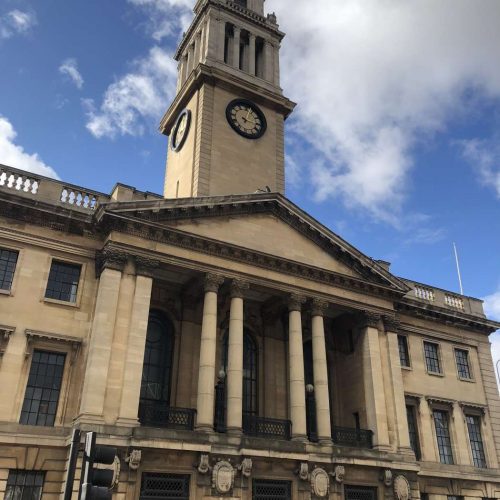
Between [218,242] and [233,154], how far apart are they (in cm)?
1113

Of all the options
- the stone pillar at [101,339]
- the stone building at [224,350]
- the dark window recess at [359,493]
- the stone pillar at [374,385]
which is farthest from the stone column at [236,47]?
the dark window recess at [359,493]

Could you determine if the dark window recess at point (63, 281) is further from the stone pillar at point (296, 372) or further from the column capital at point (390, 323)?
the column capital at point (390, 323)

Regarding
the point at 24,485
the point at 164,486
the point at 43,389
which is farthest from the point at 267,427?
the point at 24,485

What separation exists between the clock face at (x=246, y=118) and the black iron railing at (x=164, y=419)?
19.4 m

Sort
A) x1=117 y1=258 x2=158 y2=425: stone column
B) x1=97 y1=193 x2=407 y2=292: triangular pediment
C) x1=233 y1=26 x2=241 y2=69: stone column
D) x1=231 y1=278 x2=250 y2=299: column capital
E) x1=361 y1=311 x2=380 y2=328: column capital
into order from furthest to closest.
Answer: x1=233 y1=26 x2=241 y2=69: stone column
x1=361 y1=311 x2=380 y2=328: column capital
x1=231 y1=278 x2=250 y2=299: column capital
x1=97 y1=193 x2=407 y2=292: triangular pediment
x1=117 y1=258 x2=158 y2=425: stone column

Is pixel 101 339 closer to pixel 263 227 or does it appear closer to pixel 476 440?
pixel 263 227

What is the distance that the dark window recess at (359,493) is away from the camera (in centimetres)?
2538

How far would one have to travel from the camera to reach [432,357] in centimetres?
3384

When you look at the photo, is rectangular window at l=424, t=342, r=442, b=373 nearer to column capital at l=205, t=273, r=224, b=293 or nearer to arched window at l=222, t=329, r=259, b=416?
arched window at l=222, t=329, r=259, b=416

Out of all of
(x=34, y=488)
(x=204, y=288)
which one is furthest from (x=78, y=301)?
(x=34, y=488)

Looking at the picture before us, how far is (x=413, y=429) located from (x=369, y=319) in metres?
6.69

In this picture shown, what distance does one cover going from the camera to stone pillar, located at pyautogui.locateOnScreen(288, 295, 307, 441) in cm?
2509

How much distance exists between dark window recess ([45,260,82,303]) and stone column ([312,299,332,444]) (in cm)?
1130

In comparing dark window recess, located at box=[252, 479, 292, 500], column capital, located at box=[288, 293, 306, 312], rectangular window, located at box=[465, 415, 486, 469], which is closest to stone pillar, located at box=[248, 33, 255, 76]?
column capital, located at box=[288, 293, 306, 312]
